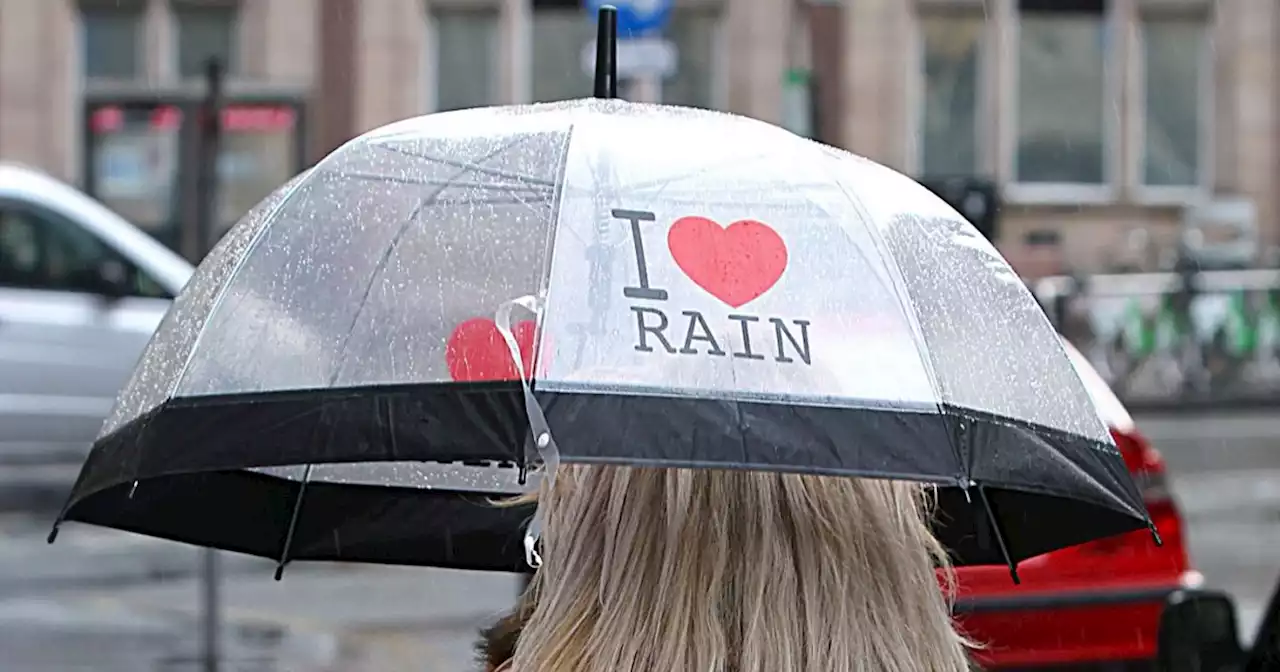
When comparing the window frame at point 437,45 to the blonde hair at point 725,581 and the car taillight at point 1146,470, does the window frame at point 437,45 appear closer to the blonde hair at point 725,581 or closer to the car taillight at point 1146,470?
the car taillight at point 1146,470

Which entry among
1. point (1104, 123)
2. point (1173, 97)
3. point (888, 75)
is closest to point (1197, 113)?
point (1173, 97)

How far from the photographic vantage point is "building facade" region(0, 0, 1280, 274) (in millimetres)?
21562

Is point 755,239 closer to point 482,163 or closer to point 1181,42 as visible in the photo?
point 482,163

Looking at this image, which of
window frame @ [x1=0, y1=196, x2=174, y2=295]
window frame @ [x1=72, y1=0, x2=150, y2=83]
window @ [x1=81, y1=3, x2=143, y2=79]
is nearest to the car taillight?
window frame @ [x1=0, y1=196, x2=174, y2=295]

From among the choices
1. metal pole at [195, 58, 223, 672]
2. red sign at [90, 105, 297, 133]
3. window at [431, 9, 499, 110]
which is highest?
window at [431, 9, 499, 110]

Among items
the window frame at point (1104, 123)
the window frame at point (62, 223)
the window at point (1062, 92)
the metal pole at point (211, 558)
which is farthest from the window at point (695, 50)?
the window frame at point (62, 223)

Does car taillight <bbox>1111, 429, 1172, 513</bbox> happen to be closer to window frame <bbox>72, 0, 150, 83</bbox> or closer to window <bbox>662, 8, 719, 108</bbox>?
window <bbox>662, 8, 719, 108</bbox>

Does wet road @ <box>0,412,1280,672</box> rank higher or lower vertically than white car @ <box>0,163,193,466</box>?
lower

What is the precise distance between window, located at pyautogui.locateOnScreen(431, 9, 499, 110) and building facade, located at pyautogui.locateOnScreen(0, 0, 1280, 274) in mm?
25

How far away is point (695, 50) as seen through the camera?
2298cm

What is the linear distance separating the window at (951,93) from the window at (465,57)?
5.53 m

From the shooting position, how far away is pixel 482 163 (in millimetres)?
2062

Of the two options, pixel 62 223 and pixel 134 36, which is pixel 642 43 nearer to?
pixel 62 223

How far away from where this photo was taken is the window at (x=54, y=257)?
1038 cm
